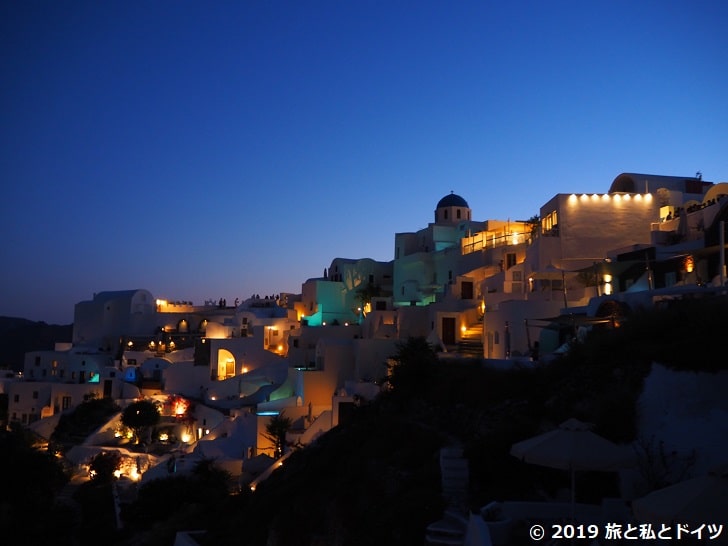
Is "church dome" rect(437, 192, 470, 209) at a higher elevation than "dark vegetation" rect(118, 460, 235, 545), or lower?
higher

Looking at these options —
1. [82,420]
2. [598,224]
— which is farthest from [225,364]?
[598,224]

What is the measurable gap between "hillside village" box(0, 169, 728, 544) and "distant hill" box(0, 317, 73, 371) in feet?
149

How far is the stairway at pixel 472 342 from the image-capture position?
24.4m

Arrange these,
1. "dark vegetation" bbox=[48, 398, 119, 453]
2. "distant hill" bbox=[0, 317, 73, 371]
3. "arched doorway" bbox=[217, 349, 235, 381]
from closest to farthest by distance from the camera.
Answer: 1. "dark vegetation" bbox=[48, 398, 119, 453]
2. "arched doorway" bbox=[217, 349, 235, 381]
3. "distant hill" bbox=[0, 317, 73, 371]

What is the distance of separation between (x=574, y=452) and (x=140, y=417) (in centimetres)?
3152

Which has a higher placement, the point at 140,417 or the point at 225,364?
the point at 225,364

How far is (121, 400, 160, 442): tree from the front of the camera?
3438 centimetres

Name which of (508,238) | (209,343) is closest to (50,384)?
(209,343)

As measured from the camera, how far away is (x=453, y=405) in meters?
13.1

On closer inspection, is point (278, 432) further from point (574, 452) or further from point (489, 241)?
point (574, 452)

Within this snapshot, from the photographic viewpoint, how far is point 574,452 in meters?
7.00

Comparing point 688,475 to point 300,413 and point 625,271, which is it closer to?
point 625,271

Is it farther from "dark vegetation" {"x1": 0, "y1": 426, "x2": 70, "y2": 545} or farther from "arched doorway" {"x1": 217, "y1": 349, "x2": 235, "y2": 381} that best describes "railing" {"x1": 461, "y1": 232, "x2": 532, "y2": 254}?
"dark vegetation" {"x1": 0, "y1": 426, "x2": 70, "y2": 545}

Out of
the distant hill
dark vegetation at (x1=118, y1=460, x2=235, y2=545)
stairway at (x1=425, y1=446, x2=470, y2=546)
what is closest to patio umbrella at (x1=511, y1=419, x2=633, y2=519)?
stairway at (x1=425, y1=446, x2=470, y2=546)
